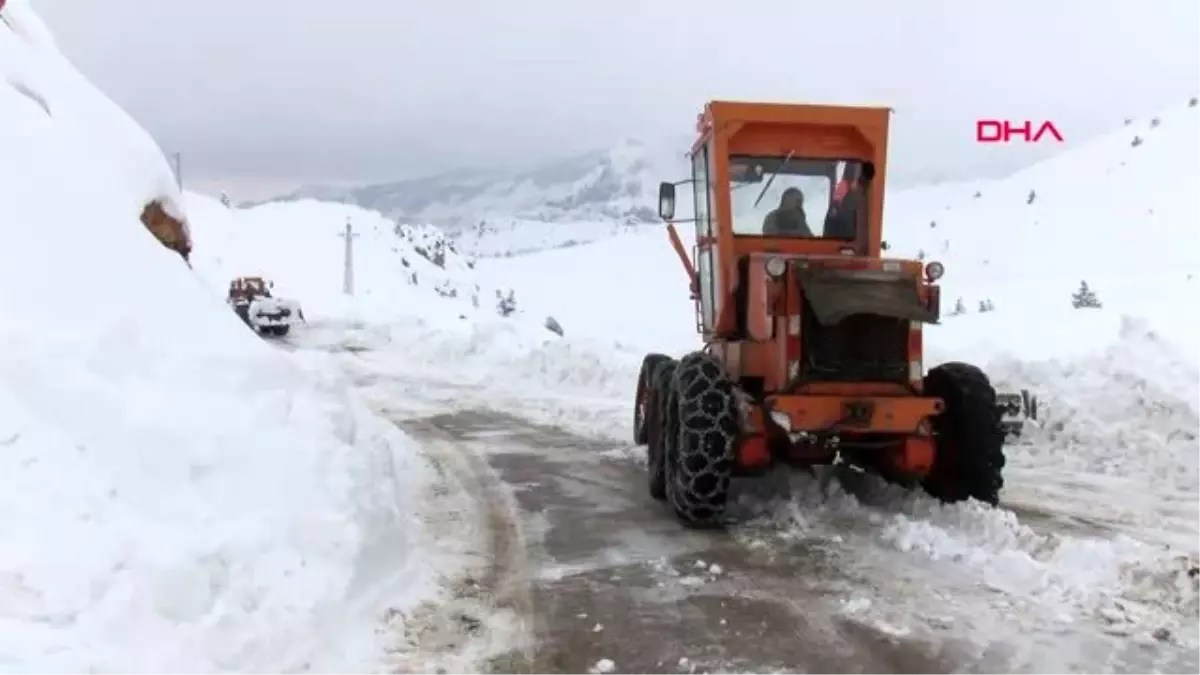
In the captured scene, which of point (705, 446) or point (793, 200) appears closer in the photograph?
point (705, 446)

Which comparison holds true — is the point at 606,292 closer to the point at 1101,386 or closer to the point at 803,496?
the point at 1101,386

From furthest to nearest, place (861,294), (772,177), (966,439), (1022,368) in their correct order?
1. (1022,368)
2. (772,177)
3. (966,439)
4. (861,294)

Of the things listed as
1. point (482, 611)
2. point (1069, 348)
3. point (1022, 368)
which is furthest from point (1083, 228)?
point (482, 611)

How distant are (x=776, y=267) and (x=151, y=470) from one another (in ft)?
13.3

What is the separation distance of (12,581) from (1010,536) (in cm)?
513

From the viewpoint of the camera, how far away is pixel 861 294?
22.8 ft

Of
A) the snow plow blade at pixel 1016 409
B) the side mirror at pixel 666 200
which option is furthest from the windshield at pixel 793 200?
the snow plow blade at pixel 1016 409

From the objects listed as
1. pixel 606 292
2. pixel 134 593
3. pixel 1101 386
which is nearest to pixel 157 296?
pixel 134 593

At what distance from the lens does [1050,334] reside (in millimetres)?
13664

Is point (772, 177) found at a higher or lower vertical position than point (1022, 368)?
higher

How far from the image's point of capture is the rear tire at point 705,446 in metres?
7.00

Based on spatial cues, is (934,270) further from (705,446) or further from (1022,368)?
(1022,368)

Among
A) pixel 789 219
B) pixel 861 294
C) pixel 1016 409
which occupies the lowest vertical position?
pixel 1016 409

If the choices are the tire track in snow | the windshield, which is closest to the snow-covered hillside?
the windshield
